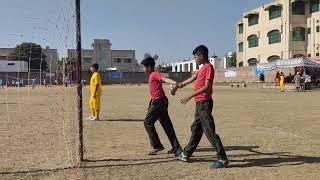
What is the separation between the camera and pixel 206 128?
7.80 metres

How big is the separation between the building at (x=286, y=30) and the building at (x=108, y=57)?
4440cm

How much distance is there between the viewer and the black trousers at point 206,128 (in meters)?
7.71

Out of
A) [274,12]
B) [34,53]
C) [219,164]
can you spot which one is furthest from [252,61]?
[219,164]

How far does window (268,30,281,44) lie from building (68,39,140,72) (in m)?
47.2

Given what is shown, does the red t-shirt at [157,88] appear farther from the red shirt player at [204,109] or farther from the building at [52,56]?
the building at [52,56]

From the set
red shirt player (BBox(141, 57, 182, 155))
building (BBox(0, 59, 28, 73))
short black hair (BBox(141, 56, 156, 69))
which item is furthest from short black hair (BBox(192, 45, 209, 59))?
building (BBox(0, 59, 28, 73))

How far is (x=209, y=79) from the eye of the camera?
25.7 feet

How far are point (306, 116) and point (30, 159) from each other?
1065 centimetres

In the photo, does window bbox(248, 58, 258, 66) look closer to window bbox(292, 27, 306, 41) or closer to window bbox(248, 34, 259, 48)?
window bbox(248, 34, 259, 48)

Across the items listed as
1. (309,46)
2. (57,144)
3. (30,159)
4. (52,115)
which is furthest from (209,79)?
(309,46)

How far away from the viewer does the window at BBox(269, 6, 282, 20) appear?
234ft

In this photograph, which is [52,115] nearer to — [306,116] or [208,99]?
[306,116]

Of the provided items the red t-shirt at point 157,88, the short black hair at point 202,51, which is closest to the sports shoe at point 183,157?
the red t-shirt at point 157,88

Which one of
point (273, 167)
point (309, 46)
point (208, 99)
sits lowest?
point (273, 167)
